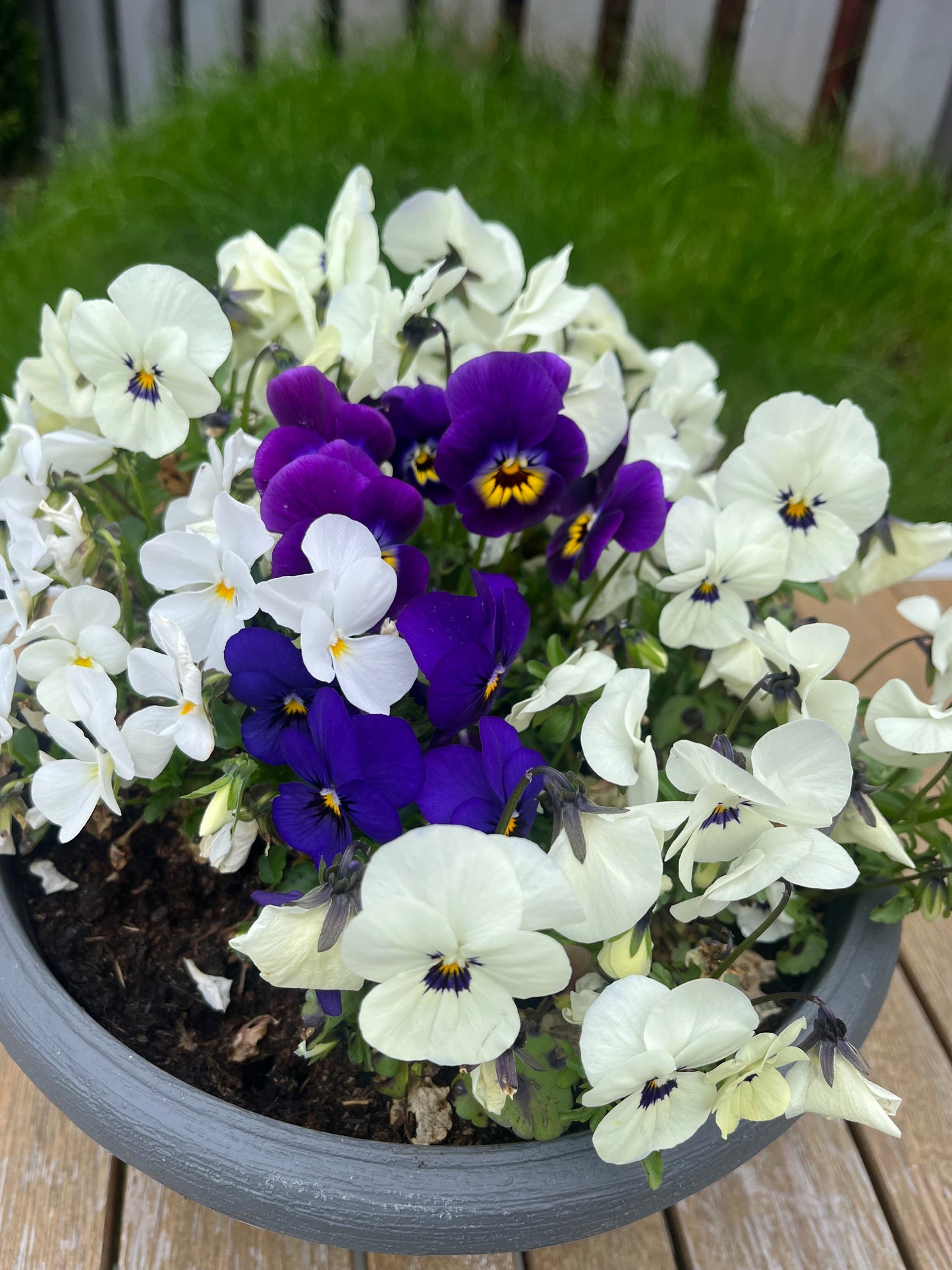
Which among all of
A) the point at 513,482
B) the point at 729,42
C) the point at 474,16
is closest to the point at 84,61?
the point at 474,16

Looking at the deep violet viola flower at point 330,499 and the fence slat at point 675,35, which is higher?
the deep violet viola flower at point 330,499

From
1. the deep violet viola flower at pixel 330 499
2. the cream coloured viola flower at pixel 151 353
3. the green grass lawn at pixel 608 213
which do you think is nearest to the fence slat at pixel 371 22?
the green grass lawn at pixel 608 213

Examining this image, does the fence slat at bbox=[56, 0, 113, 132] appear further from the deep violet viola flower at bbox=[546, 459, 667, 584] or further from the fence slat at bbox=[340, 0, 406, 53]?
the deep violet viola flower at bbox=[546, 459, 667, 584]

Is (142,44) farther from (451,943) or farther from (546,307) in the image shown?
(451,943)

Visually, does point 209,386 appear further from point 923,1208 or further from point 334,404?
point 923,1208

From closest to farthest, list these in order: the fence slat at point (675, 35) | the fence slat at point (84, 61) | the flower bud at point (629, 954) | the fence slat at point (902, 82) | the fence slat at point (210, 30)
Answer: the flower bud at point (629, 954) → the fence slat at point (902, 82) → the fence slat at point (675, 35) → the fence slat at point (210, 30) → the fence slat at point (84, 61)

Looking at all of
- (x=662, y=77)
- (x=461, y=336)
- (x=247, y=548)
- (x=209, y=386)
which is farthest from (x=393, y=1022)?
(x=662, y=77)

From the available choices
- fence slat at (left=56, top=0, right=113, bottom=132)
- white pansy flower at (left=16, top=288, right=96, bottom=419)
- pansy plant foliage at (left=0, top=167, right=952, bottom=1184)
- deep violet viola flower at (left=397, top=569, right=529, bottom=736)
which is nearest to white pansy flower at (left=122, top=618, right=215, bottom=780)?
pansy plant foliage at (left=0, top=167, right=952, bottom=1184)

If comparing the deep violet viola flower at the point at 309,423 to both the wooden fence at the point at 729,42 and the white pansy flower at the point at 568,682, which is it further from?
the wooden fence at the point at 729,42

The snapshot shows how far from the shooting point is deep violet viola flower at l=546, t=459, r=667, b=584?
0.61 m

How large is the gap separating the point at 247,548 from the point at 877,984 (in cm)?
44

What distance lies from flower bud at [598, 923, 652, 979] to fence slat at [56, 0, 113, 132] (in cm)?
298

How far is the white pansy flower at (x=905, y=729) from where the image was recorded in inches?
22.1

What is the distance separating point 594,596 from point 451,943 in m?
0.31
